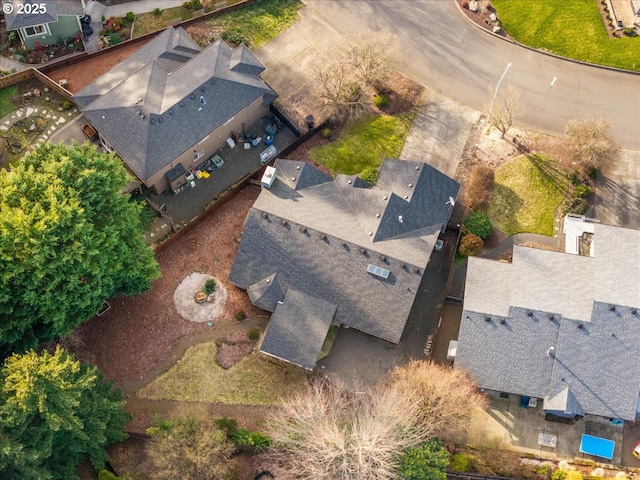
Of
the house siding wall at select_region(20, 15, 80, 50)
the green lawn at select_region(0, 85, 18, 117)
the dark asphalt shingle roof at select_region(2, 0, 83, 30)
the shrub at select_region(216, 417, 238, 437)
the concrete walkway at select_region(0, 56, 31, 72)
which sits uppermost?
the dark asphalt shingle roof at select_region(2, 0, 83, 30)

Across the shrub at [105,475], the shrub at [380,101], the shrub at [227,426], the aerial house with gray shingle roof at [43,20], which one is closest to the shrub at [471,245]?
the shrub at [380,101]

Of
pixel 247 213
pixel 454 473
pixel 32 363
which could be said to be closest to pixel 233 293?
pixel 247 213

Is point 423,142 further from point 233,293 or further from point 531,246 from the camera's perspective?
point 233,293

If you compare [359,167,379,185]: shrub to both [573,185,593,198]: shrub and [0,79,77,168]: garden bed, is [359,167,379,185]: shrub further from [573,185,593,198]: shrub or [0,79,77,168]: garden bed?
[0,79,77,168]: garden bed

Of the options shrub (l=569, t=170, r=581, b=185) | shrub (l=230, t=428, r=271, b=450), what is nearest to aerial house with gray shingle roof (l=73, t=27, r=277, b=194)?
shrub (l=230, t=428, r=271, b=450)

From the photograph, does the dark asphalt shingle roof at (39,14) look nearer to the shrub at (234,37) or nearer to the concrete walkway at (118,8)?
the concrete walkway at (118,8)
